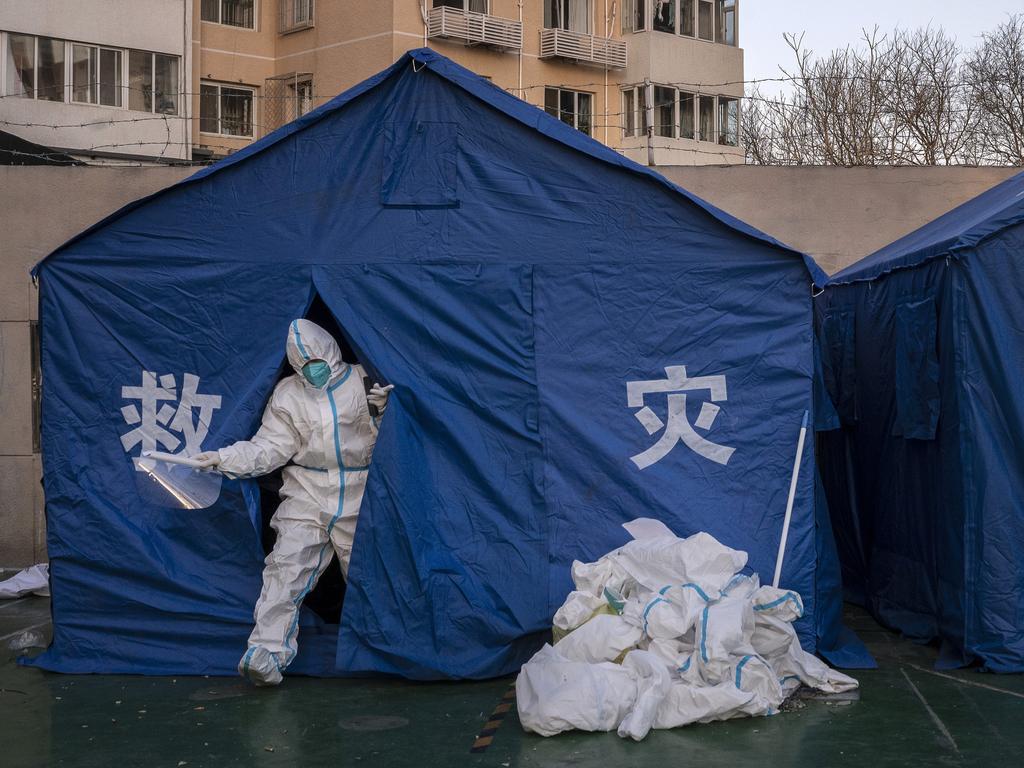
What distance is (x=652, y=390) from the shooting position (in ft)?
18.0

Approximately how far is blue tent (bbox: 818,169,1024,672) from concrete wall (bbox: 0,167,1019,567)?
0.98 metres

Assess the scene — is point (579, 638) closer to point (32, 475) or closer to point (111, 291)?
point (111, 291)

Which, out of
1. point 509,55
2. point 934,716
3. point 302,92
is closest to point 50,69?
point 302,92

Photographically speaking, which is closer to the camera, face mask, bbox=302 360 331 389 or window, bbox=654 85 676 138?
face mask, bbox=302 360 331 389

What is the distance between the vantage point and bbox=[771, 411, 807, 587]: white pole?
5355 millimetres

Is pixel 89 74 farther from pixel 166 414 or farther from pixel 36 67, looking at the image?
pixel 166 414

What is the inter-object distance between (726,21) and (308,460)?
2003 cm

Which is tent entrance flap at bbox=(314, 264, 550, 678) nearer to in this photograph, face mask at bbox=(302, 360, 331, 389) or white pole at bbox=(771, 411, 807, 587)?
face mask at bbox=(302, 360, 331, 389)

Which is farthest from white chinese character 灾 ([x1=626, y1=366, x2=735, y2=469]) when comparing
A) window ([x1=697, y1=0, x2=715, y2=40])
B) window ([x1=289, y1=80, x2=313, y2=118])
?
window ([x1=697, y1=0, x2=715, y2=40])

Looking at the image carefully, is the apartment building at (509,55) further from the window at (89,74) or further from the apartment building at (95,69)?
the apartment building at (95,69)

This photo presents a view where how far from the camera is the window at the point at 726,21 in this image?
23.3m

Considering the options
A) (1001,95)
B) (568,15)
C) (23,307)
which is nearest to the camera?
(23,307)

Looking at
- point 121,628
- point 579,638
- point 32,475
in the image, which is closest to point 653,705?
point 579,638

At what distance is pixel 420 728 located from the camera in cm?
473
